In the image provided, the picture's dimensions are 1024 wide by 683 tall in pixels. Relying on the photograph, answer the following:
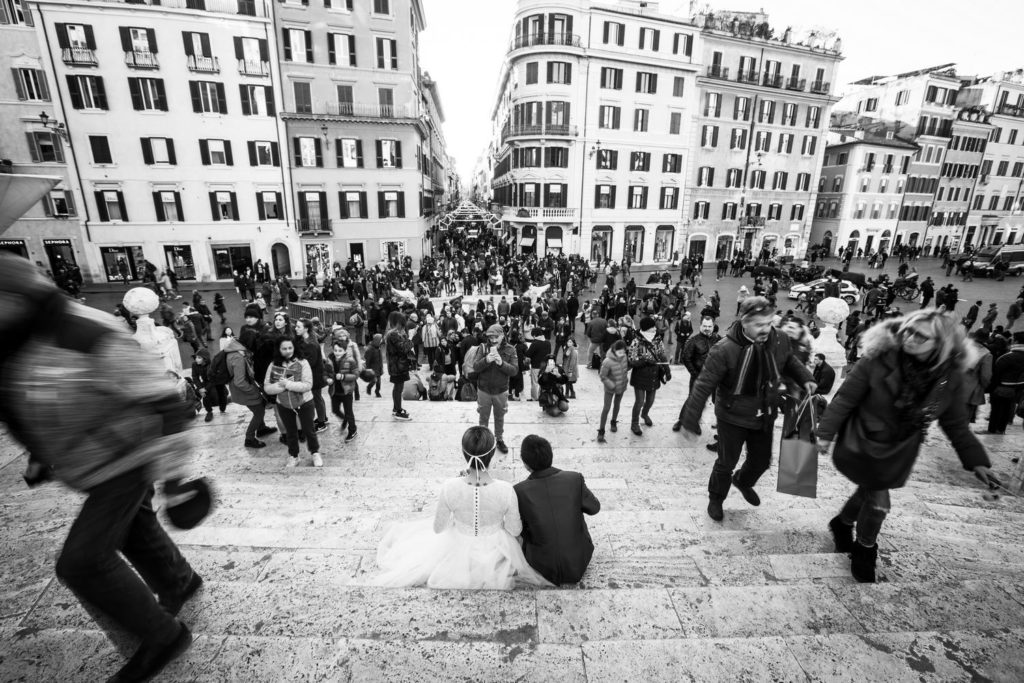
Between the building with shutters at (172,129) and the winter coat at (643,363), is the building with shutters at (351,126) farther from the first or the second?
the winter coat at (643,363)

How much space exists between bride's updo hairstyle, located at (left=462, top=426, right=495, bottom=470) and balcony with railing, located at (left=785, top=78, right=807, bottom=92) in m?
42.7

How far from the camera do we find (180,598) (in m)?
2.53

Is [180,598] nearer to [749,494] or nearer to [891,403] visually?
[749,494]

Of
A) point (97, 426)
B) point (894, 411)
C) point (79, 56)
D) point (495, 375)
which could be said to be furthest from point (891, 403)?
point (79, 56)

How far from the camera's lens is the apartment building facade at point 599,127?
30.1 m

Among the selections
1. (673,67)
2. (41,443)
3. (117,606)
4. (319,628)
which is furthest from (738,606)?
(673,67)

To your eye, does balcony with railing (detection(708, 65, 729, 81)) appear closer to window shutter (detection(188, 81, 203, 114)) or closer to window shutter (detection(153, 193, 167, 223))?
window shutter (detection(188, 81, 203, 114))

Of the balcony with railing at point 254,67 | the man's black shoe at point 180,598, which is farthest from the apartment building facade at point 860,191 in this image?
the man's black shoe at point 180,598

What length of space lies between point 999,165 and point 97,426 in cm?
6941

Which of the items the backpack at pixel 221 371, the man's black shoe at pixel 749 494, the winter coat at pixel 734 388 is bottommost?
the man's black shoe at pixel 749 494

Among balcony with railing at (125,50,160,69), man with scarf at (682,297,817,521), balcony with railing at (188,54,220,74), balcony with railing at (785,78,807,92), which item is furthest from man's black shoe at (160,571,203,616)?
balcony with railing at (785,78,807,92)

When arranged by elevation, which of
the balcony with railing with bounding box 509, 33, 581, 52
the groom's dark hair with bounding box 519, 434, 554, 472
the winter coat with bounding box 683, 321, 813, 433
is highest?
the balcony with railing with bounding box 509, 33, 581, 52

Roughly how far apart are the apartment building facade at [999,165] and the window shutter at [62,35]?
66.9 meters

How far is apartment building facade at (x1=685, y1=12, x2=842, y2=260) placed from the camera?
110ft
